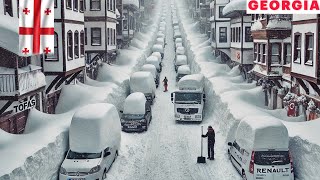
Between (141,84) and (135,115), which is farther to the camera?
(141,84)

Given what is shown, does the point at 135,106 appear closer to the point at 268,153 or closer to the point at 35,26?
the point at 268,153

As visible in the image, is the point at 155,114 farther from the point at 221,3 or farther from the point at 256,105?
the point at 221,3

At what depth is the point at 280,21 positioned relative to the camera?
87.4 feet

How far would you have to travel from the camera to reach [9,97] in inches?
707

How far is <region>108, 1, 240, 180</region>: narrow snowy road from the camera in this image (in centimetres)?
2066

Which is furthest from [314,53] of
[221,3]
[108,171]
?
[221,3]

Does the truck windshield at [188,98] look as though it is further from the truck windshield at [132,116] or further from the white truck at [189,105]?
the truck windshield at [132,116]

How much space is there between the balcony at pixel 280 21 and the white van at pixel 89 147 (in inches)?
514

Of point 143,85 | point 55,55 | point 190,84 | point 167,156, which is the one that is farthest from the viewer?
point 143,85

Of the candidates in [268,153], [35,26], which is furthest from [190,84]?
[35,26]

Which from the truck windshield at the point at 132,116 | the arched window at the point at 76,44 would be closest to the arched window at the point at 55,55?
the arched window at the point at 76,44

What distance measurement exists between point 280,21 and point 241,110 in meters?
6.36

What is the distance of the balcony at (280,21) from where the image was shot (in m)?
26.5

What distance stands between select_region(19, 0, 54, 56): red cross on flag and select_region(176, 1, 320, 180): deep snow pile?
12.6 meters
